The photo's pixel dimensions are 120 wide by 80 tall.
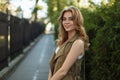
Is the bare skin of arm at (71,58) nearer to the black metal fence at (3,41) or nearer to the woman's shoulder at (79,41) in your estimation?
the woman's shoulder at (79,41)

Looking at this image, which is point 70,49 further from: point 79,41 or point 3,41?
point 3,41

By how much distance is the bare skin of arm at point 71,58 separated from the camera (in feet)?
11.0

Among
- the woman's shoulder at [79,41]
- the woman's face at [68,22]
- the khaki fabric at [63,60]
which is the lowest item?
the khaki fabric at [63,60]

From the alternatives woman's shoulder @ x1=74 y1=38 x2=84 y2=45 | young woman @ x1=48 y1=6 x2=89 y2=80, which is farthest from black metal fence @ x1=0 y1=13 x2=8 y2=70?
woman's shoulder @ x1=74 y1=38 x2=84 y2=45

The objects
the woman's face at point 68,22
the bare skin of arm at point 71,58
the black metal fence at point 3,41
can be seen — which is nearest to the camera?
the bare skin of arm at point 71,58

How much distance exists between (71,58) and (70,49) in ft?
0.36

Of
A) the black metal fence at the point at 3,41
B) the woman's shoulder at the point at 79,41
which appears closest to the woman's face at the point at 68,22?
the woman's shoulder at the point at 79,41

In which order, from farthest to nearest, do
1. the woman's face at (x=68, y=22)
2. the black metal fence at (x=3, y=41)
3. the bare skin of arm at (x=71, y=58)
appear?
the black metal fence at (x=3, y=41), the woman's face at (x=68, y=22), the bare skin of arm at (x=71, y=58)

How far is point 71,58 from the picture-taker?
3.35 m

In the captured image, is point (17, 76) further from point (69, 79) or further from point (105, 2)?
point (69, 79)

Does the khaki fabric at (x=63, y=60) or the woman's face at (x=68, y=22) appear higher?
the woman's face at (x=68, y=22)

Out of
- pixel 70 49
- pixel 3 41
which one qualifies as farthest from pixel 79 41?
pixel 3 41

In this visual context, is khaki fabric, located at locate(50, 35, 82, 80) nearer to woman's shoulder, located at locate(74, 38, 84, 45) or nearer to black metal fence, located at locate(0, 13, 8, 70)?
woman's shoulder, located at locate(74, 38, 84, 45)

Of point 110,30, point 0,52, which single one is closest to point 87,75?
point 110,30
